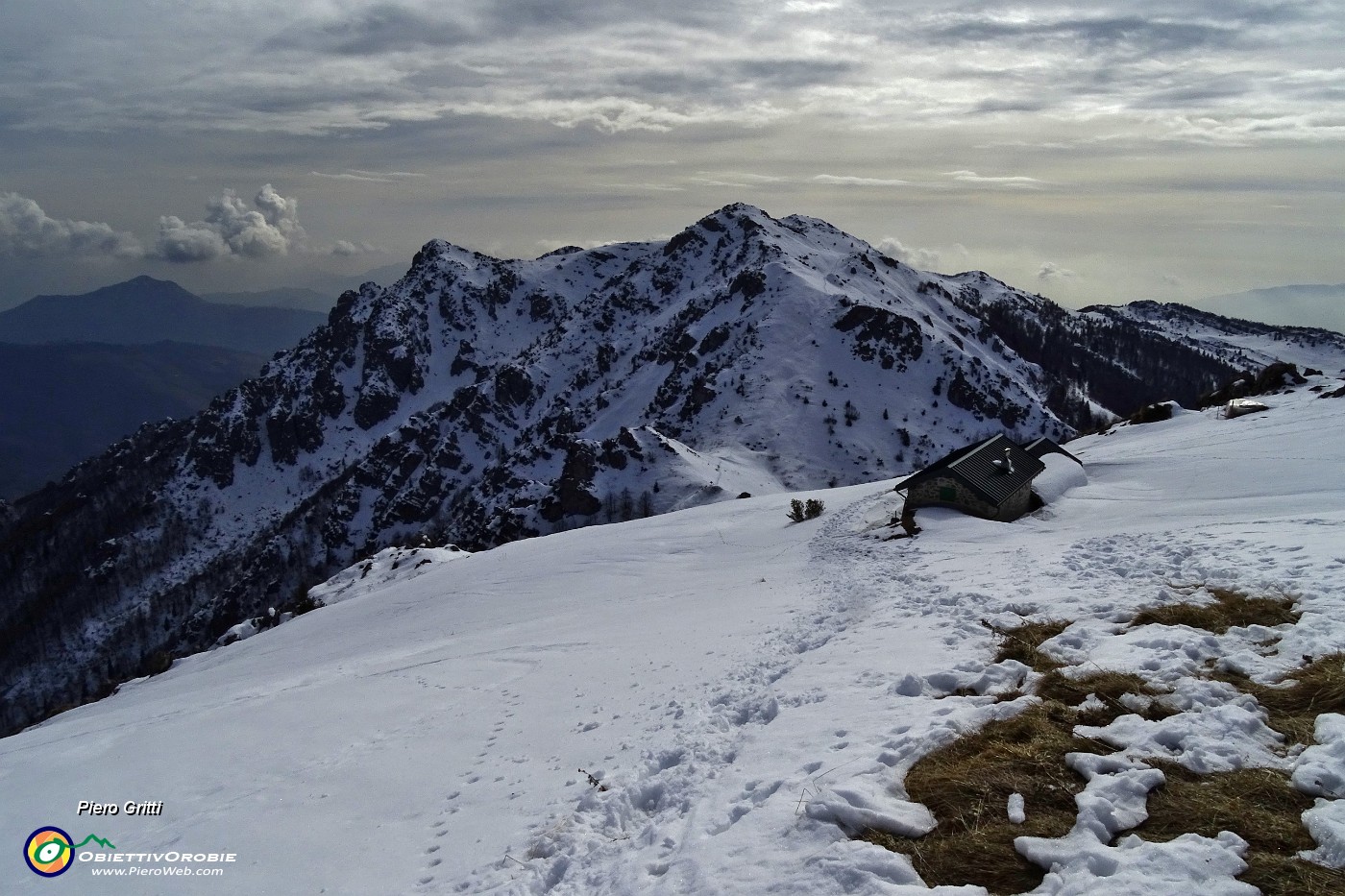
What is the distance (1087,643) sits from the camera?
1220 centimetres

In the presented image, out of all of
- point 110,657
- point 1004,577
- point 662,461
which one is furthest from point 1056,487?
point 110,657

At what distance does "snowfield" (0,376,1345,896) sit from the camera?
771cm

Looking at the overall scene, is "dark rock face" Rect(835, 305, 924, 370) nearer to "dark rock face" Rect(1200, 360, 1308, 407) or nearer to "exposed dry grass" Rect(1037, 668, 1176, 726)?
"dark rock face" Rect(1200, 360, 1308, 407)

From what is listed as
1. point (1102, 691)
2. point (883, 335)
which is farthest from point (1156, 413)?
point (883, 335)

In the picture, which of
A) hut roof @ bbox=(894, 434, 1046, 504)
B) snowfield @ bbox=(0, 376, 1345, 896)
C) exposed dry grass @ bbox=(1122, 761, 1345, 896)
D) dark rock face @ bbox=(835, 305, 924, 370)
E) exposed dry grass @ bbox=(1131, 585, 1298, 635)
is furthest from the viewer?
dark rock face @ bbox=(835, 305, 924, 370)

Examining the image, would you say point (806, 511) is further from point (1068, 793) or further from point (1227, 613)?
point (1068, 793)

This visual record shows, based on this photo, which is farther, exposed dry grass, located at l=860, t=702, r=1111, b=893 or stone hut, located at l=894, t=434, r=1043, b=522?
stone hut, located at l=894, t=434, r=1043, b=522

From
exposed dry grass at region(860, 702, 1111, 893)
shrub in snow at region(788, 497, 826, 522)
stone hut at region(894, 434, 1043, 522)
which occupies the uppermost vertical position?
exposed dry grass at region(860, 702, 1111, 893)

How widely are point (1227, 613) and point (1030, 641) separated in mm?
3623

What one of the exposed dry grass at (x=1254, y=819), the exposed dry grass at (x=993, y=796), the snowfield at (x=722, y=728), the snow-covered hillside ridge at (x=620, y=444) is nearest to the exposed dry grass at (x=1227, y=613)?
the snowfield at (x=722, y=728)

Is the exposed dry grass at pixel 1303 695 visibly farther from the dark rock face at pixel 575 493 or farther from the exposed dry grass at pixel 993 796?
the dark rock face at pixel 575 493

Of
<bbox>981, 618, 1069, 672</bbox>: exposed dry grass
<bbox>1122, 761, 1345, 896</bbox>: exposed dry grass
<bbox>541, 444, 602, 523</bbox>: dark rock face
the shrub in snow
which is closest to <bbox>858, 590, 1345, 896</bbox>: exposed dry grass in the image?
<bbox>1122, 761, 1345, 896</bbox>: exposed dry grass

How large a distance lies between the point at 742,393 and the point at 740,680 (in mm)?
119846

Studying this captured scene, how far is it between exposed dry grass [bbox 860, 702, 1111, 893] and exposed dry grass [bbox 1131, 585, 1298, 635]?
4962mm
